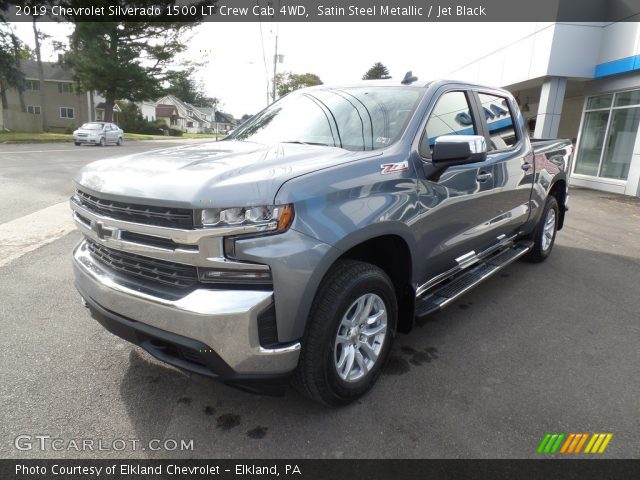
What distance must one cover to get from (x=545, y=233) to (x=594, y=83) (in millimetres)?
11274

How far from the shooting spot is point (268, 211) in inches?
80.4

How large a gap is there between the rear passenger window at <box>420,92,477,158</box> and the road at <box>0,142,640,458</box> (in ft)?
5.08

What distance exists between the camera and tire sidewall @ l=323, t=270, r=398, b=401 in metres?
2.32

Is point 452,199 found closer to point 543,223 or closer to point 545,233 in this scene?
point 543,223

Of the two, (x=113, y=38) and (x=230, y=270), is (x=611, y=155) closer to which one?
(x=230, y=270)

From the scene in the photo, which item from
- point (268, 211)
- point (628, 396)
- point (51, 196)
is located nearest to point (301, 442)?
point (268, 211)

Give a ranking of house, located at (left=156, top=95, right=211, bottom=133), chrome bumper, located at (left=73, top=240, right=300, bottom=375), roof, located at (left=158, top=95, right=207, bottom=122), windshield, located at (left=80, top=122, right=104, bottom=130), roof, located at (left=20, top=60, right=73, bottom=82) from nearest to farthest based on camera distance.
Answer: chrome bumper, located at (left=73, top=240, right=300, bottom=375), windshield, located at (left=80, top=122, right=104, bottom=130), roof, located at (left=20, top=60, right=73, bottom=82), house, located at (left=156, top=95, right=211, bottom=133), roof, located at (left=158, top=95, right=207, bottom=122)

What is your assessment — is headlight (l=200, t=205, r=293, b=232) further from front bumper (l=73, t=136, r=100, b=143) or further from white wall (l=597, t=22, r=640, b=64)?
front bumper (l=73, t=136, r=100, b=143)

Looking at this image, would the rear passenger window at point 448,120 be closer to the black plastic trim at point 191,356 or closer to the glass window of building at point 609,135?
the black plastic trim at point 191,356

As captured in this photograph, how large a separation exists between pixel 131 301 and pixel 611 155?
15.0 metres

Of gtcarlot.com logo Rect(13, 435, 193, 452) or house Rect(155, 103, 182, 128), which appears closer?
gtcarlot.com logo Rect(13, 435, 193, 452)

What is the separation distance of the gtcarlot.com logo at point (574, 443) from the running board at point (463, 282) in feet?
3.27

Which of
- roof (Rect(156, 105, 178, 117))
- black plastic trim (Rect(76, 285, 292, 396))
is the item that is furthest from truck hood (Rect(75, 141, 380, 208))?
roof (Rect(156, 105, 178, 117))

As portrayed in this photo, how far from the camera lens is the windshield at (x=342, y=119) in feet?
9.82
